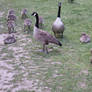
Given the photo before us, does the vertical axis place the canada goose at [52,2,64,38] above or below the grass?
above

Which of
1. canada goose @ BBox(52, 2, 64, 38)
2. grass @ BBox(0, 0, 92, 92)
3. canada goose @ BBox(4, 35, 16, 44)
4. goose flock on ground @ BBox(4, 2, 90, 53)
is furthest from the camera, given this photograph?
canada goose @ BBox(52, 2, 64, 38)

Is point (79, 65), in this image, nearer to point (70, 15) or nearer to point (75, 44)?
point (75, 44)

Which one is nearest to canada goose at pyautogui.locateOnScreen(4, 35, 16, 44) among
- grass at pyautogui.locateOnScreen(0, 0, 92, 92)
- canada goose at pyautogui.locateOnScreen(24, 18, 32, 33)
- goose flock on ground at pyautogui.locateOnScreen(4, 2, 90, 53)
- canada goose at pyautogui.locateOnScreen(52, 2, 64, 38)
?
goose flock on ground at pyautogui.locateOnScreen(4, 2, 90, 53)

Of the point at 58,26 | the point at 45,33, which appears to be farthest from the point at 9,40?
the point at 58,26

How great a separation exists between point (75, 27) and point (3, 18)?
3819 mm

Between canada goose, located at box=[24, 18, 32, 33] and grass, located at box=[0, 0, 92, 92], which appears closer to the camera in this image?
grass, located at box=[0, 0, 92, 92]

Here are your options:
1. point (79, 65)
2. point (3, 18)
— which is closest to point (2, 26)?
point (3, 18)

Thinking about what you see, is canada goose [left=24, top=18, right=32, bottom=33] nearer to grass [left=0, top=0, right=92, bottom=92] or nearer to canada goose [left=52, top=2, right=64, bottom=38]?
grass [left=0, top=0, right=92, bottom=92]

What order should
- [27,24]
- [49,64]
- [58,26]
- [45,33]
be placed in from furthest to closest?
[27,24] < [58,26] < [45,33] < [49,64]

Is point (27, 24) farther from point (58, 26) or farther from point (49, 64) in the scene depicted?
point (49, 64)

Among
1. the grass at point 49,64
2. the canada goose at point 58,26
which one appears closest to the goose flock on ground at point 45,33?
the canada goose at point 58,26

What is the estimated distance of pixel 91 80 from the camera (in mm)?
5684

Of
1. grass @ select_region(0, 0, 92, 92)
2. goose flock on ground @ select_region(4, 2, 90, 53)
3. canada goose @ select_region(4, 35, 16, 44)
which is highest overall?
goose flock on ground @ select_region(4, 2, 90, 53)

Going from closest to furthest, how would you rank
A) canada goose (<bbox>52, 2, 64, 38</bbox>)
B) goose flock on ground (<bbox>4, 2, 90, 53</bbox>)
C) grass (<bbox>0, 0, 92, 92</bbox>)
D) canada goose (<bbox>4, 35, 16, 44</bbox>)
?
grass (<bbox>0, 0, 92, 92</bbox>), goose flock on ground (<bbox>4, 2, 90, 53</bbox>), canada goose (<bbox>4, 35, 16, 44</bbox>), canada goose (<bbox>52, 2, 64, 38</bbox>)
